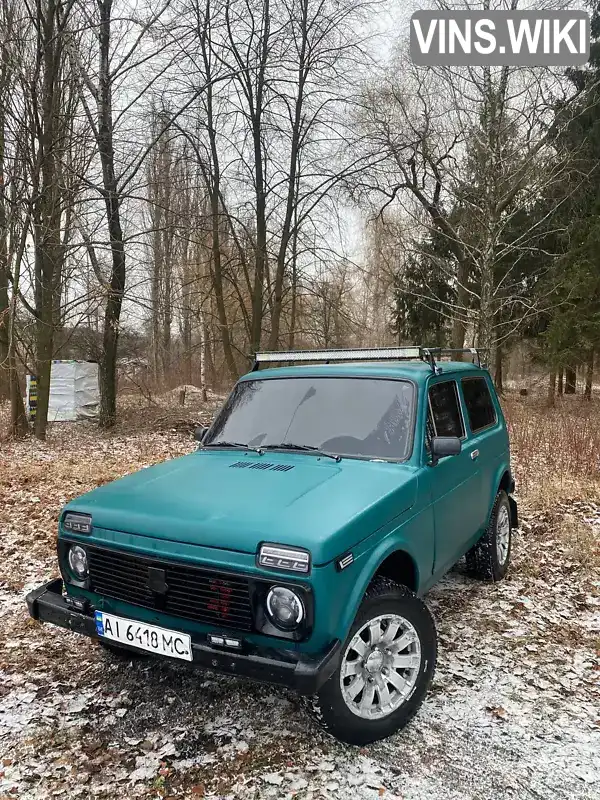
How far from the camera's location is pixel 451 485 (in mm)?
3912

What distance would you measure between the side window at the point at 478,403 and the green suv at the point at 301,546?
60cm

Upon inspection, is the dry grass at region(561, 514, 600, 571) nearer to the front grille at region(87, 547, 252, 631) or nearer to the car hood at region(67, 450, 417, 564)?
the car hood at region(67, 450, 417, 564)

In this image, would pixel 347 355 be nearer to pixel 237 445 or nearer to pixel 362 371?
pixel 362 371

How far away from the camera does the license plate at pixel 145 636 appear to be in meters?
2.71

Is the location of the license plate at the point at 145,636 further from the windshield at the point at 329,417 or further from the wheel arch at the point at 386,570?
the windshield at the point at 329,417

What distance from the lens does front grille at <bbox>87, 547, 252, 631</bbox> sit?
2.65 meters

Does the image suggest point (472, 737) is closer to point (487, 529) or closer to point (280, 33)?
point (487, 529)

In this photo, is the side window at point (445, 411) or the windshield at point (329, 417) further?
the side window at point (445, 411)

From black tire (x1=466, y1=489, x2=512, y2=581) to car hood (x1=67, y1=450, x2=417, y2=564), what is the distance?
1956 mm

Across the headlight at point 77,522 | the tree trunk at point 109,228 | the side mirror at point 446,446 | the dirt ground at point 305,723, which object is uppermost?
the tree trunk at point 109,228

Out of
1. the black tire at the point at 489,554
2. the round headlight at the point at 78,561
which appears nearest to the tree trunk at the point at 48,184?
the round headlight at the point at 78,561

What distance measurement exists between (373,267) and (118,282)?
18747 millimetres

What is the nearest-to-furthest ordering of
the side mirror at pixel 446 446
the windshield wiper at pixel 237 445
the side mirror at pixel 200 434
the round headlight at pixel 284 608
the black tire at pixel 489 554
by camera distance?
the round headlight at pixel 284 608 < the side mirror at pixel 446 446 < the windshield wiper at pixel 237 445 < the side mirror at pixel 200 434 < the black tire at pixel 489 554

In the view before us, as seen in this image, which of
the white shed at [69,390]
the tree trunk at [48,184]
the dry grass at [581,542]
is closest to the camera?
the dry grass at [581,542]
